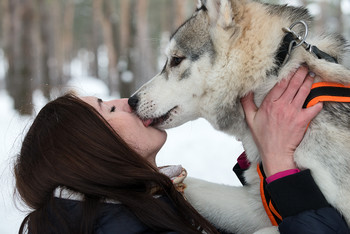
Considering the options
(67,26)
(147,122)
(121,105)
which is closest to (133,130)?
(147,122)

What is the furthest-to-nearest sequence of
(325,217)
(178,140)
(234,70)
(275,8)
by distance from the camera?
(178,140) < (275,8) < (234,70) < (325,217)

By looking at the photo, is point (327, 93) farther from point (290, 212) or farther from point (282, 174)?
point (290, 212)

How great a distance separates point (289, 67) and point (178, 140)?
498cm

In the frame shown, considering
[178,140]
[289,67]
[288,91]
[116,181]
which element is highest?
[289,67]

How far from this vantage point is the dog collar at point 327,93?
64.8 inches

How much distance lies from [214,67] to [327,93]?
0.63m

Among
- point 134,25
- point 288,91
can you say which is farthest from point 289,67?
point 134,25

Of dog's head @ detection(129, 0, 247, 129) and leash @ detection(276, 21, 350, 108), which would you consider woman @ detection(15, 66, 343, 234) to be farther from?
dog's head @ detection(129, 0, 247, 129)

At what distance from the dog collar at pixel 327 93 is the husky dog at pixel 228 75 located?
5 cm

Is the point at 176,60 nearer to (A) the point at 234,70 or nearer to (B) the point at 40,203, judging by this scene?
(A) the point at 234,70

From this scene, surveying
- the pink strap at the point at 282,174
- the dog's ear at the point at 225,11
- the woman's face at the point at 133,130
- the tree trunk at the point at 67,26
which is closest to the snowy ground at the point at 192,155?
the woman's face at the point at 133,130

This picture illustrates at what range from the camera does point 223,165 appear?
5.10 meters

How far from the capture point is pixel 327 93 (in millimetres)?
1652

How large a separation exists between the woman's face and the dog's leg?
0.40 meters
